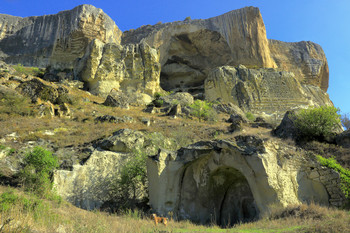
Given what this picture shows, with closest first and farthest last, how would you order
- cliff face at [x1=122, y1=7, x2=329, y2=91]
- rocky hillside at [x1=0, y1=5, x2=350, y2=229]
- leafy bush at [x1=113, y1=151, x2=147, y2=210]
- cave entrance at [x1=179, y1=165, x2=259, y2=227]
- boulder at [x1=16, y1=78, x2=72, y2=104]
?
1. rocky hillside at [x1=0, y1=5, x2=350, y2=229]
2. cave entrance at [x1=179, y1=165, x2=259, y2=227]
3. leafy bush at [x1=113, y1=151, x2=147, y2=210]
4. boulder at [x1=16, y1=78, x2=72, y2=104]
5. cliff face at [x1=122, y1=7, x2=329, y2=91]

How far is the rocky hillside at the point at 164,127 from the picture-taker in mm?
8953

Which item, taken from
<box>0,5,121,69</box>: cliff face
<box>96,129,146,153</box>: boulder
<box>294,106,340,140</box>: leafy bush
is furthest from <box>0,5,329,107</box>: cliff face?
<box>96,129,146,153</box>: boulder

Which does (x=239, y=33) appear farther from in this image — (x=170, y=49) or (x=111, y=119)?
(x=111, y=119)

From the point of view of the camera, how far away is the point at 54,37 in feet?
136

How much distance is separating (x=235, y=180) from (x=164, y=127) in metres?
8.69

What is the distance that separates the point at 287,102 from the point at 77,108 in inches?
938

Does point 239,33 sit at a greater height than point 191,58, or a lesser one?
greater

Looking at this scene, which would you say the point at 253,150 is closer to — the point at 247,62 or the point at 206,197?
the point at 206,197

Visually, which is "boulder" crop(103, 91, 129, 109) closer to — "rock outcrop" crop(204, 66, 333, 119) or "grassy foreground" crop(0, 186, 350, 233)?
"rock outcrop" crop(204, 66, 333, 119)

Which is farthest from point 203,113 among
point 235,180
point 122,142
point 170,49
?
point 170,49

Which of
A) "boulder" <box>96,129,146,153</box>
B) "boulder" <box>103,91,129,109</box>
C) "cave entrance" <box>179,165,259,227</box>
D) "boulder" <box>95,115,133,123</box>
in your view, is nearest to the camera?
"cave entrance" <box>179,165,259,227</box>

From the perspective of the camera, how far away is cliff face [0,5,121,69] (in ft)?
135

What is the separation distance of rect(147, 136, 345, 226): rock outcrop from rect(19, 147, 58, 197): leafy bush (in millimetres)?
3749

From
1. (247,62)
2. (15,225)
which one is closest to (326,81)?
(247,62)
